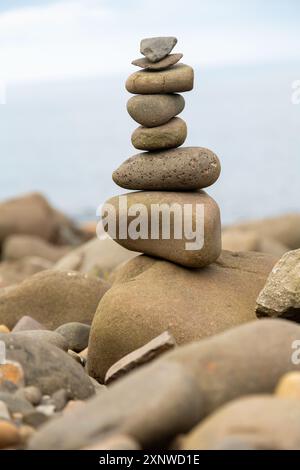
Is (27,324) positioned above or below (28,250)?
above

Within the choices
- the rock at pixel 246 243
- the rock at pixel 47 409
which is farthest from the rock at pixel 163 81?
the rock at pixel 246 243

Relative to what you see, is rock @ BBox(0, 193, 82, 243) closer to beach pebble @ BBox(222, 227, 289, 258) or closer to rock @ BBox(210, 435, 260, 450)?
beach pebble @ BBox(222, 227, 289, 258)

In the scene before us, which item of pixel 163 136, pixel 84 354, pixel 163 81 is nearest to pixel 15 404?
pixel 84 354

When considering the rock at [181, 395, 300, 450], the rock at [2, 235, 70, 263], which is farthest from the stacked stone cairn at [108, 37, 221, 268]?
the rock at [2, 235, 70, 263]

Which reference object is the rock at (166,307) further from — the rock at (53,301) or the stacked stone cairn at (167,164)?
the rock at (53,301)

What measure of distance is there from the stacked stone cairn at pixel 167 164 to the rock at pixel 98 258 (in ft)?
19.7

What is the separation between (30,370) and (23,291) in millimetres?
3360

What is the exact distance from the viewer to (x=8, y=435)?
568 centimetres

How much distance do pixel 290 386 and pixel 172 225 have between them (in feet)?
10.7

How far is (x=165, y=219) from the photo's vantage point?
8.73 meters

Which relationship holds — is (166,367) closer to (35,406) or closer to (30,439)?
(30,439)

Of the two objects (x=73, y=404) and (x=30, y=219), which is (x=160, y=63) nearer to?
(x=73, y=404)

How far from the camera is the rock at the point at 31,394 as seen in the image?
21.3ft

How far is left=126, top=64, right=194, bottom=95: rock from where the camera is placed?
28.4 ft
